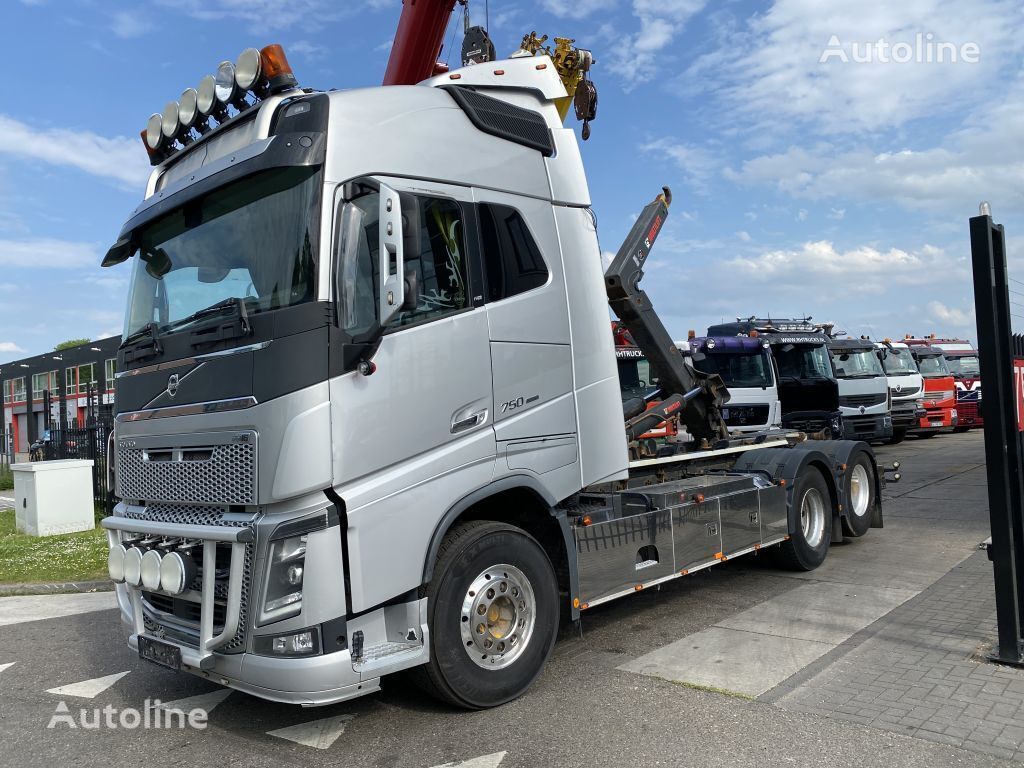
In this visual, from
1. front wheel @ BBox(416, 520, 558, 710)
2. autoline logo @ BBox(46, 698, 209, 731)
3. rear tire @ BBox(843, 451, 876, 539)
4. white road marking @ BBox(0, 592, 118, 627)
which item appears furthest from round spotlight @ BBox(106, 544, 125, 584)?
rear tire @ BBox(843, 451, 876, 539)

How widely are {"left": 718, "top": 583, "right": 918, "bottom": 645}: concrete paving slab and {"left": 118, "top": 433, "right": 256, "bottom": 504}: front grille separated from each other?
3.84m

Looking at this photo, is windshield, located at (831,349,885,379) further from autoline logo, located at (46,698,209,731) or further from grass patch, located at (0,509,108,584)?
autoline logo, located at (46,698,209,731)

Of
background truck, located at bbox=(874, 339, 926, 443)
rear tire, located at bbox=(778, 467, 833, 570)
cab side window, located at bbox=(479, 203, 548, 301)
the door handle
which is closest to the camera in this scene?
the door handle

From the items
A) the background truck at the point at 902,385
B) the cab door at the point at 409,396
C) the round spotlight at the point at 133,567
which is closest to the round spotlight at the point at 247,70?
the cab door at the point at 409,396

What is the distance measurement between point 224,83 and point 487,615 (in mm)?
3380

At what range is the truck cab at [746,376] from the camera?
15.7 m

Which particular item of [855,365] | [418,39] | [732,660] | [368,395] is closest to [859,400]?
[855,365]

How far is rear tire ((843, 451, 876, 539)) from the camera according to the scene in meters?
8.74

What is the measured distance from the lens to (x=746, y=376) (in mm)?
15812

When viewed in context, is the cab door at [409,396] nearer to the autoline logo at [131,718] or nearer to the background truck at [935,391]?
the autoline logo at [131,718]

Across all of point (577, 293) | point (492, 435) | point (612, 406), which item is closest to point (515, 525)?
point (492, 435)

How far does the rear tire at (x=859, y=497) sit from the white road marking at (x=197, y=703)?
6.57 m

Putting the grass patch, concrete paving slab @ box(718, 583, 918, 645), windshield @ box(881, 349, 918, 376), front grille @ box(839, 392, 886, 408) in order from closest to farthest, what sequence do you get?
concrete paving slab @ box(718, 583, 918, 645) → the grass patch → front grille @ box(839, 392, 886, 408) → windshield @ box(881, 349, 918, 376)

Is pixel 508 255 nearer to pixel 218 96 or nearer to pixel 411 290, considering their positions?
pixel 411 290
